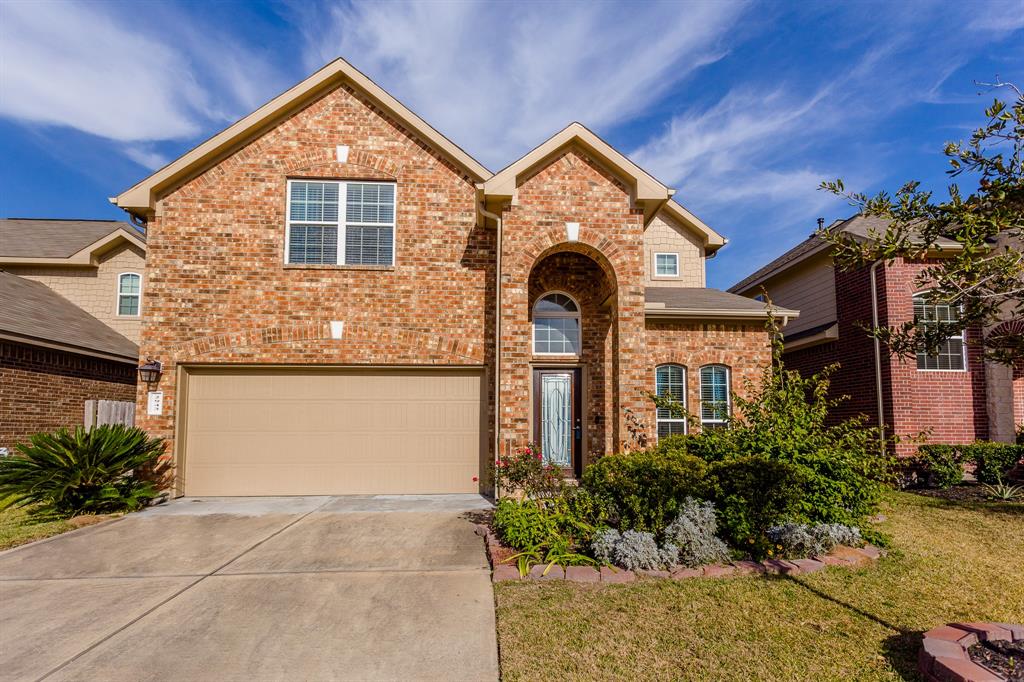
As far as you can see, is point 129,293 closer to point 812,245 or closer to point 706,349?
point 706,349

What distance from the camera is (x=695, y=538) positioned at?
18.4 ft

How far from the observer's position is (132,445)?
8570mm

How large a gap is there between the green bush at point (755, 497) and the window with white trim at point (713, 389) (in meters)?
5.15

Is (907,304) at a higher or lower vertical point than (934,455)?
higher

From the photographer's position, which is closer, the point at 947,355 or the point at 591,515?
the point at 591,515

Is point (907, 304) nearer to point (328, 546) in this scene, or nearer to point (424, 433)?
point (424, 433)

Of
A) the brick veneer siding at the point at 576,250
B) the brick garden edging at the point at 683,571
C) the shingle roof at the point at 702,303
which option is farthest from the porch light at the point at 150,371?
the shingle roof at the point at 702,303

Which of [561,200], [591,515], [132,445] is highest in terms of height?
[561,200]

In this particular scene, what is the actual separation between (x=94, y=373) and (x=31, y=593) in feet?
29.4

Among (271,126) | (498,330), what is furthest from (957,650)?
(271,126)

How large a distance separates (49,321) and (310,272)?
705 centimetres

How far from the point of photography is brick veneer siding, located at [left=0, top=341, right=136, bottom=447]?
1034cm

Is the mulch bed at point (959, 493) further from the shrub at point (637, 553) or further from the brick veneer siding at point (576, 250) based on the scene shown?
the shrub at point (637, 553)

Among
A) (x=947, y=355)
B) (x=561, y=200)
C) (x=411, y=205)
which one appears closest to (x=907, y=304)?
(x=947, y=355)
